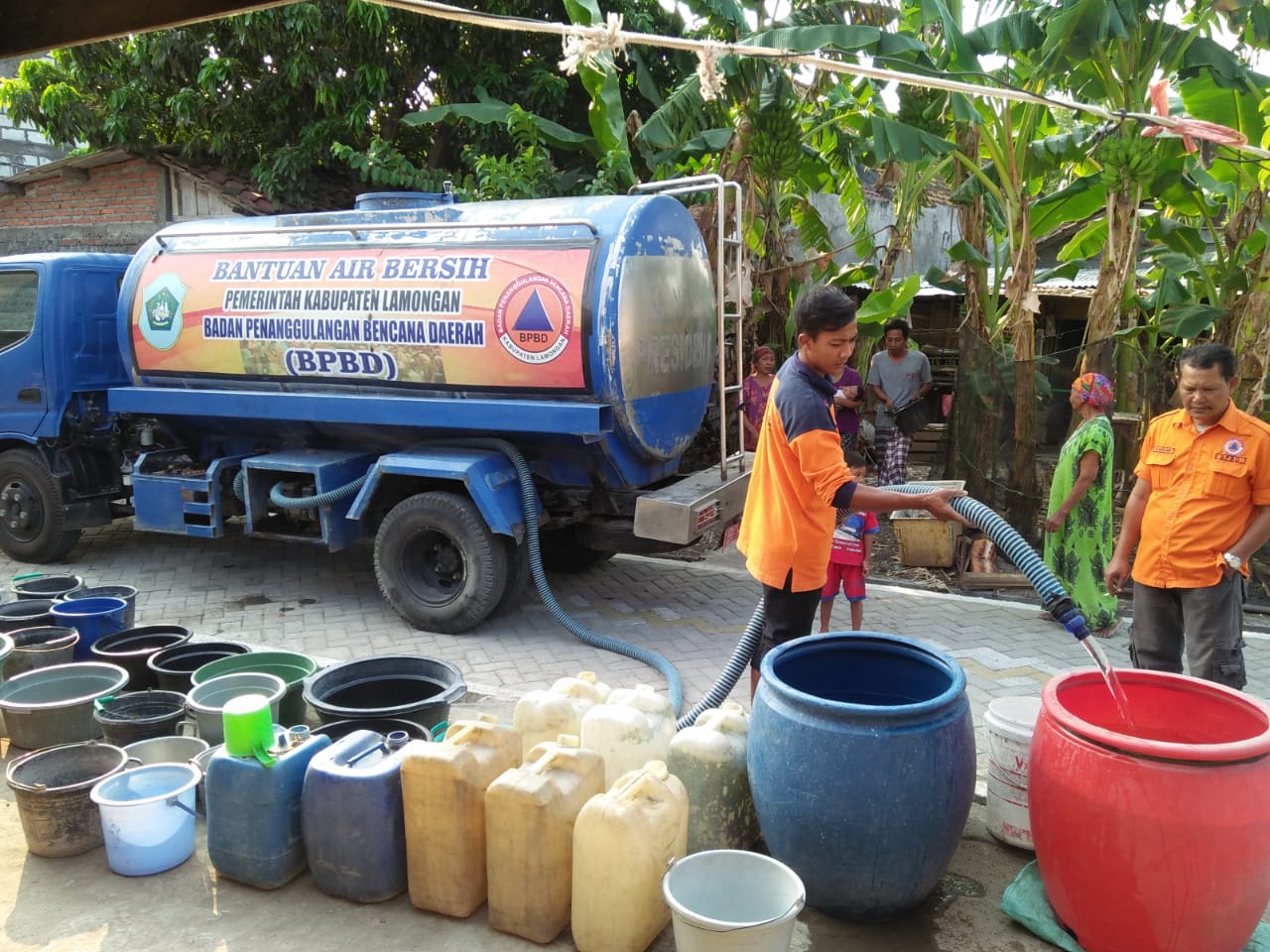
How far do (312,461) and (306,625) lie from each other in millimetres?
1115

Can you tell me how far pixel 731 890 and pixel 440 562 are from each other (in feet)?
12.9

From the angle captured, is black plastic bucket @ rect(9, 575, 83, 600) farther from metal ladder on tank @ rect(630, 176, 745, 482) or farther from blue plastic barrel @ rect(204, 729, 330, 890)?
metal ladder on tank @ rect(630, 176, 745, 482)

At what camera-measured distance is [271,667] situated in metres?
4.43

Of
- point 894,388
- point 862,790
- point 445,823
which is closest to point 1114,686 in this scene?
point 862,790

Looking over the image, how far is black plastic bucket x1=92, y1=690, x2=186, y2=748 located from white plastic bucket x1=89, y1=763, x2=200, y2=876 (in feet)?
1.48

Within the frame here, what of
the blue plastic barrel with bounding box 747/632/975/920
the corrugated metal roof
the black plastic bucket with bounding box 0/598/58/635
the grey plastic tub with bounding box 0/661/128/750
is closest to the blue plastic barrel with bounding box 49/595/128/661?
the black plastic bucket with bounding box 0/598/58/635

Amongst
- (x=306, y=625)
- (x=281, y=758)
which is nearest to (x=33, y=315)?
(x=306, y=625)

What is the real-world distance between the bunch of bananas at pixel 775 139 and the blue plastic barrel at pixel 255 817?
254 inches

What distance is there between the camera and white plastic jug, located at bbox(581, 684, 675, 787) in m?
3.37

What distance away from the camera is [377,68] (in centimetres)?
1061

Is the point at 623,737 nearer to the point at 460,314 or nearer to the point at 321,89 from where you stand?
the point at 460,314

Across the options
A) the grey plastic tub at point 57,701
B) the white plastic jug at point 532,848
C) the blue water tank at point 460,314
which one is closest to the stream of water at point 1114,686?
the white plastic jug at point 532,848

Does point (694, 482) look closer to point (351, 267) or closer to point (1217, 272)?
point (351, 267)

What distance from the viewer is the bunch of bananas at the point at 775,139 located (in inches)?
310
